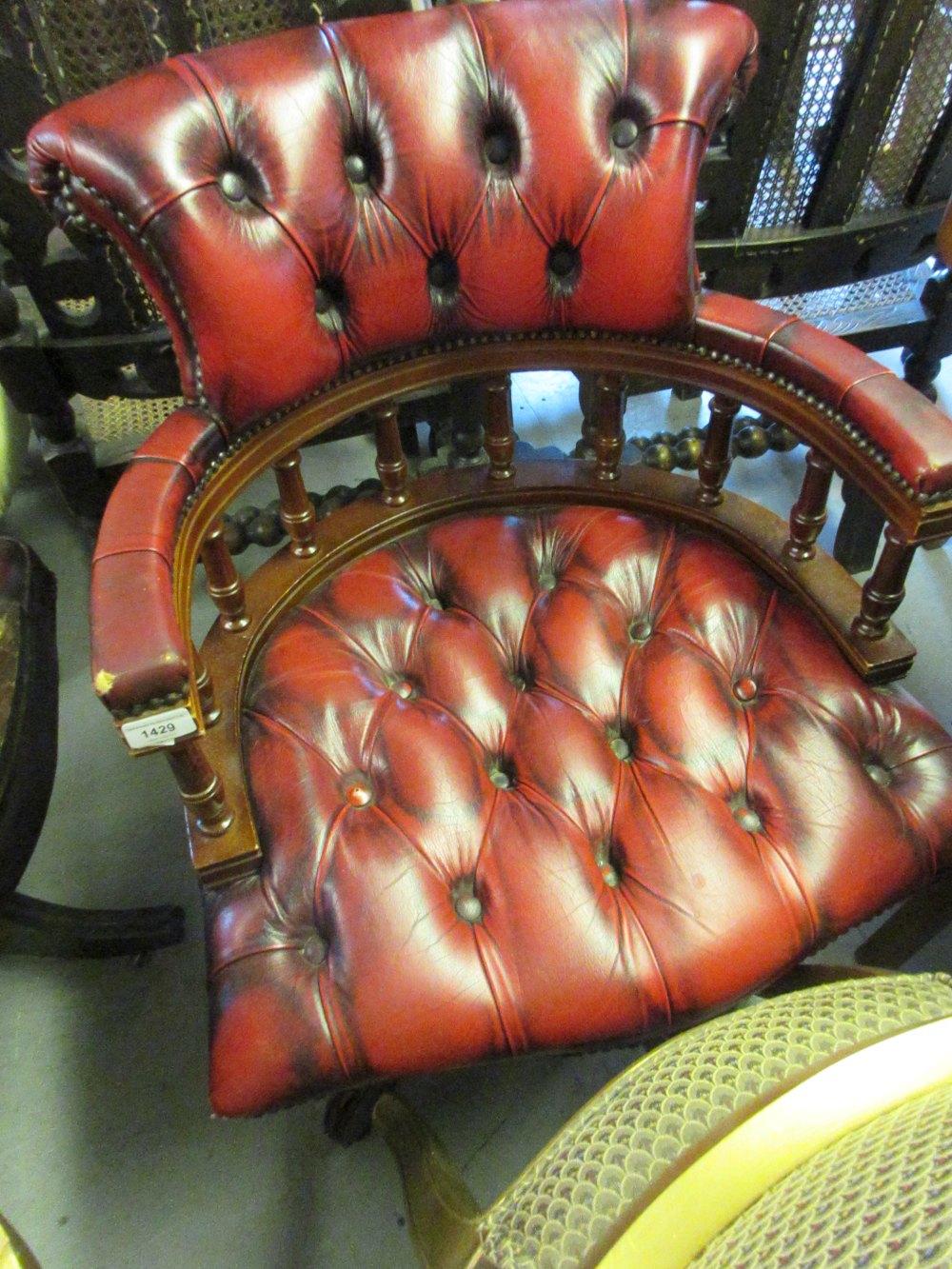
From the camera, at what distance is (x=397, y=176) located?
2.41ft

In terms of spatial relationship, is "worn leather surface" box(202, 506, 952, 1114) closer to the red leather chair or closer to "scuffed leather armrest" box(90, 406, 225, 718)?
the red leather chair

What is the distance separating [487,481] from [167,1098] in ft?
2.83

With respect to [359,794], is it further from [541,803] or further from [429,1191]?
[429,1191]

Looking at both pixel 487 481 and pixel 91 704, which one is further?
pixel 91 704

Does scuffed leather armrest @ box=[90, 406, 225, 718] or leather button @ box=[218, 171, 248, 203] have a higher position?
leather button @ box=[218, 171, 248, 203]

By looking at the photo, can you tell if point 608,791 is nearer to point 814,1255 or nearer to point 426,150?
point 814,1255

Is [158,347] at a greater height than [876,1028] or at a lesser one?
greater

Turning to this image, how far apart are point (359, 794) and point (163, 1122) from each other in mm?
604

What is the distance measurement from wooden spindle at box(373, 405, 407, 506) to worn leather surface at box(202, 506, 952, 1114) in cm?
6

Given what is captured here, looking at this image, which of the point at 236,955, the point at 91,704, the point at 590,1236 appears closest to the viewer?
the point at 590,1236

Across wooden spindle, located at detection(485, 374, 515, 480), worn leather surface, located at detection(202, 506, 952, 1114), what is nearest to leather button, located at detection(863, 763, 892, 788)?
worn leather surface, located at detection(202, 506, 952, 1114)

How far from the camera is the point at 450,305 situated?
0.81 metres

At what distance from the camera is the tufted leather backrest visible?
653 mm

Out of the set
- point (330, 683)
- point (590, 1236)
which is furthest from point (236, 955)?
point (590, 1236)
